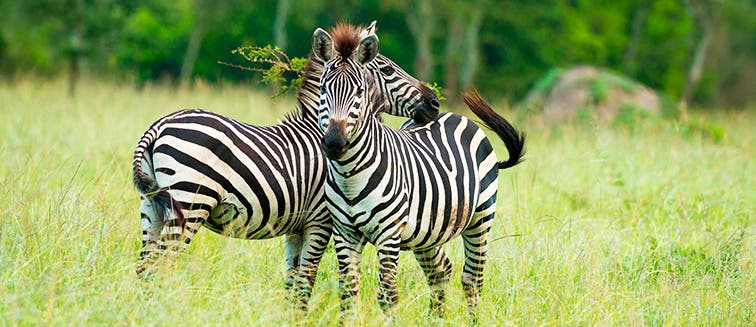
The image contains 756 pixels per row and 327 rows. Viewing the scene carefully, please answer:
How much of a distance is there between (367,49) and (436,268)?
169 cm

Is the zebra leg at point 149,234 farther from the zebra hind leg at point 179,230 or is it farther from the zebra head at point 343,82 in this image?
the zebra head at point 343,82

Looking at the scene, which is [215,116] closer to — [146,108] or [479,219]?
[479,219]

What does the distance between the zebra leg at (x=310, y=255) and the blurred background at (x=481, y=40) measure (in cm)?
2021

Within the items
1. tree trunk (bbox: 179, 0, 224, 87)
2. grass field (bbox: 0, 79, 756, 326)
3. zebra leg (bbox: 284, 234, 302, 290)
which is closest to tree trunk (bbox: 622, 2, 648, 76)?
tree trunk (bbox: 179, 0, 224, 87)

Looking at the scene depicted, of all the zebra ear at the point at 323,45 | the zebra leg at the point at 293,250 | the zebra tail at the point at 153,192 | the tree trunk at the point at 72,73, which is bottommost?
the tree trunk at the point at 72,73

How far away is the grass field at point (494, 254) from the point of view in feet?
14.5

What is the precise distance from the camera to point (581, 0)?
34.9 m

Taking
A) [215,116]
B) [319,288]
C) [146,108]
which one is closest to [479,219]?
[319,288]

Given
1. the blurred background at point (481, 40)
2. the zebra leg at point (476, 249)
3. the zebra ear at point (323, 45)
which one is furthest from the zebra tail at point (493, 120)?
the blurred background at point (481, 40)

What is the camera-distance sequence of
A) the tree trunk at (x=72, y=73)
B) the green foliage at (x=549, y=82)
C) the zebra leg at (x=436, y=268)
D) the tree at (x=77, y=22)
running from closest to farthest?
the zebra leg at (x=436, y=268), the tree trunk at (x=72, y=73), the green foliage at (x=549, y=82), the tree at (x=77, y=22)

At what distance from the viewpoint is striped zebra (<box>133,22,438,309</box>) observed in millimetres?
4605

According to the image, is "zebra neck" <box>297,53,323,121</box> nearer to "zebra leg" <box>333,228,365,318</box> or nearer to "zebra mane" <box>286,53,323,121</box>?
"zebra mane" <box>286,53,323,121</box>

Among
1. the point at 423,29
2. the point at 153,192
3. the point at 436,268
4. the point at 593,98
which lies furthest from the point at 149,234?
the point at 423,29

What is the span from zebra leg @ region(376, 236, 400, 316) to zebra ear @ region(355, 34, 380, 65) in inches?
39.7
